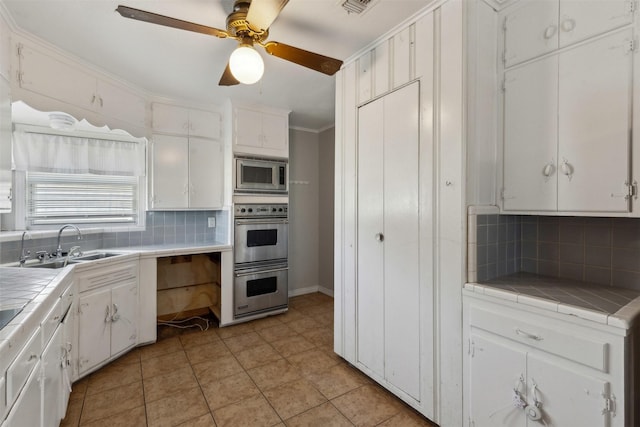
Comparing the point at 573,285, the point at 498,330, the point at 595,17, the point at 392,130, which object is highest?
the point at 595,17

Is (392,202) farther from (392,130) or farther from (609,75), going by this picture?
(609,75)

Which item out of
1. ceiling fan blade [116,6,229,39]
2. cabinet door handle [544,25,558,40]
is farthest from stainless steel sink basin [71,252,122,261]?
cabinet door handle [544,25,558,40]

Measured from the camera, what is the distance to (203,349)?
2732 millimetres

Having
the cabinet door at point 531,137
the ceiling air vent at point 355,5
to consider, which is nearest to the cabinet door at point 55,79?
the ceiling air vent at point 355,5

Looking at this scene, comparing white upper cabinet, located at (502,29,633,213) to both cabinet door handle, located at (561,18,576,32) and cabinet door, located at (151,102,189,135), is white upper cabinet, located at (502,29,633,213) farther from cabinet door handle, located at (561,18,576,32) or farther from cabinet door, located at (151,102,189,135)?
cabinet door, located at (151,102,189,135)

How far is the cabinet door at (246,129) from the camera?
3287 mm

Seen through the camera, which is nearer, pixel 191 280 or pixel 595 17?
pixel 595 17

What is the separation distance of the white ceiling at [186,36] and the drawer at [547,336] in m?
1.81

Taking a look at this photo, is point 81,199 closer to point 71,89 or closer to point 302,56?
point 71,89

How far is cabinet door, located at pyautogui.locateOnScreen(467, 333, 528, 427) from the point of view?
1405 millimetres

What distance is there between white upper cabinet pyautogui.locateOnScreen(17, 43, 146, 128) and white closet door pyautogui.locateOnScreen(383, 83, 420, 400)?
2382mm

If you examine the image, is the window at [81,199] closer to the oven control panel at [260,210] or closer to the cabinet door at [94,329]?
the cabinet door at [94,329]

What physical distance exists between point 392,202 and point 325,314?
6.93 feet

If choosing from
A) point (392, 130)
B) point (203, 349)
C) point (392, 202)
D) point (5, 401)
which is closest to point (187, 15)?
point (392, 130)
